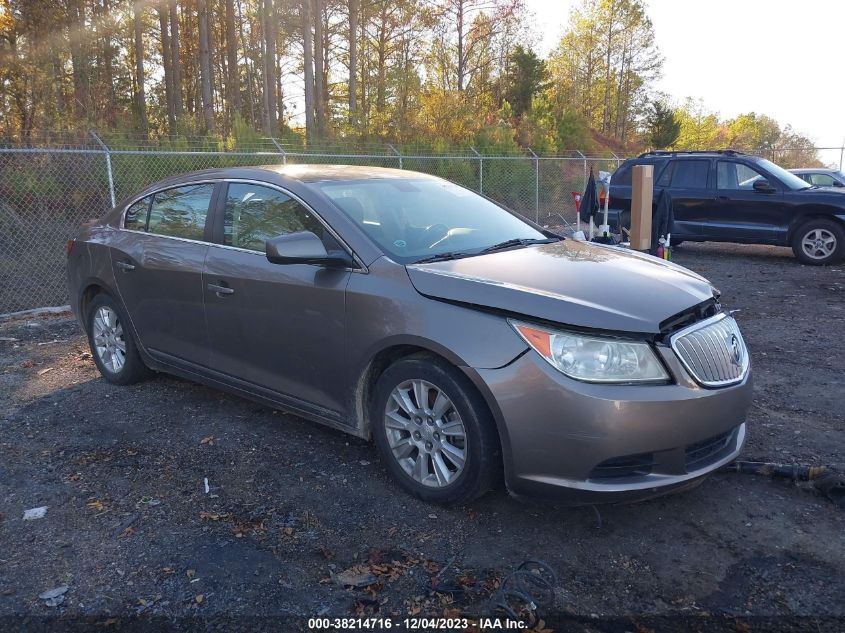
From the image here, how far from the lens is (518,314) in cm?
294

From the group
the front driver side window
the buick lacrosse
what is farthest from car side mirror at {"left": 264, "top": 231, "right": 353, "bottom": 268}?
the front driver side window

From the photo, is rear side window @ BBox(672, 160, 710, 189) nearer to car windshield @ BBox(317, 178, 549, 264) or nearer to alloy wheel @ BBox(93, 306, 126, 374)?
car windshield @ BBox(317, 178, 549, 264)

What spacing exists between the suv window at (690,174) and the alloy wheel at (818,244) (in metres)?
1.90

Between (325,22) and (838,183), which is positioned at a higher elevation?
(325,22)

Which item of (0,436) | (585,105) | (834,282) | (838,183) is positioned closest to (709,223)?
(834,282)

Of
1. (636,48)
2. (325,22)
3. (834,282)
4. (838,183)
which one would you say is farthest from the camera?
(636,48)

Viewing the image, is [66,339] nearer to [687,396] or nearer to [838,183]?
[687,396]

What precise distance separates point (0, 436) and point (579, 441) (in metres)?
3.83

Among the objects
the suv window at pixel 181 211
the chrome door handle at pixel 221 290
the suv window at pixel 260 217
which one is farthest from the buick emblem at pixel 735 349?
the suv window at pixel 181 211

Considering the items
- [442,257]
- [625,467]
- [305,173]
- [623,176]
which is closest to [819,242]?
[623,176]

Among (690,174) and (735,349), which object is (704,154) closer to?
(690,174)

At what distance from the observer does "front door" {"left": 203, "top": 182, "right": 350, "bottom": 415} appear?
142 inches

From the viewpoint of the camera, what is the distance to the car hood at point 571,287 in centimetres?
288

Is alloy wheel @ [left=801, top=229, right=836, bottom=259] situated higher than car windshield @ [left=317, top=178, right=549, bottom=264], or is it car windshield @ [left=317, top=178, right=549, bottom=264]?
car windshield @ [left=317, top=178, right=549, bottom=264]
